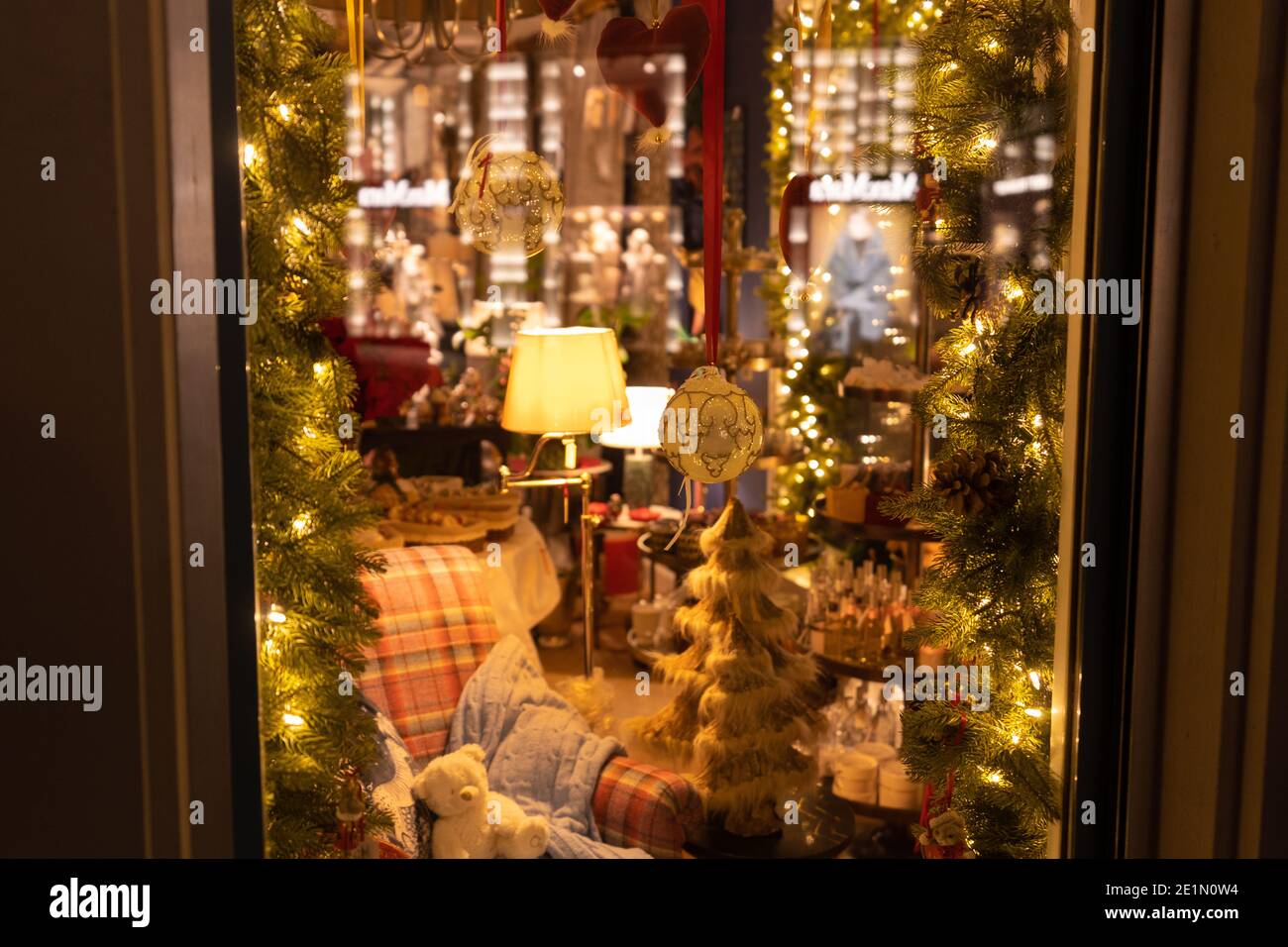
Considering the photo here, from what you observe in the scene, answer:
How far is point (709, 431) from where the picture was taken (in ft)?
5.59

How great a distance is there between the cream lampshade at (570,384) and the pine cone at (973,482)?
4.19ft

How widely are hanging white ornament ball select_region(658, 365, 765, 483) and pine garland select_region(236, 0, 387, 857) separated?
0.48 meters

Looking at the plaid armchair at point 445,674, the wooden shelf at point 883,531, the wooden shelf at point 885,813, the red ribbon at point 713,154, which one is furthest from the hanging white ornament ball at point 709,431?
the wooden shelf at point 883,531

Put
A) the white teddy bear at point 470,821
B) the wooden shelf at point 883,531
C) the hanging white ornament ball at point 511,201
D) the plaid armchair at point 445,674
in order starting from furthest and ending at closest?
the wooden shelf at point 883,531 < the plaid armchair at point 445,674 < the white teddy bear at point 470,821 < the hanging white ornament ball at point 511,201

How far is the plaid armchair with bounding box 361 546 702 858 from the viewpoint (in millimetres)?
2674

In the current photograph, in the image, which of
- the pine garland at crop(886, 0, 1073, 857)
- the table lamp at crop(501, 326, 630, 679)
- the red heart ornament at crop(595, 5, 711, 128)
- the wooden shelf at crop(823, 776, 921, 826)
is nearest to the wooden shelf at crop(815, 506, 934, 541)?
the wooden shelf at crop(823, 776, 921, 826)

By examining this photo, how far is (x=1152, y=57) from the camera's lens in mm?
1312

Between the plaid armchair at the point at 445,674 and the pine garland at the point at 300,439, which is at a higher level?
the pine garland at the point at 300,439

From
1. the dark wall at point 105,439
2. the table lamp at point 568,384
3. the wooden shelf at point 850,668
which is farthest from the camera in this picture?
the wooden shelf at point 850,668

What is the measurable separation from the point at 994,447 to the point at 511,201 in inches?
33.4

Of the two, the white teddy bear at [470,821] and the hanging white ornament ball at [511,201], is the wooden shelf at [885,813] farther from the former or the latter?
the hanging white ornament ball at [511,201]

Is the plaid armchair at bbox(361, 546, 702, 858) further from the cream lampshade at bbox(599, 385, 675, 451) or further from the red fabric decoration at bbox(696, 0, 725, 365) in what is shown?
the red fabric decoration at bbox(696, 0, 725, 365)

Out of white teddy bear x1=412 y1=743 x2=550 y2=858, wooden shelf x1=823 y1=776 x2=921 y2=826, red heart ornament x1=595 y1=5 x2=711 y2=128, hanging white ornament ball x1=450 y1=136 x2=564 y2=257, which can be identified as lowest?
wooden shelf x1=823 y1=776 x2=921 y2=826

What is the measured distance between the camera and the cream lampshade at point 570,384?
2797 mm
